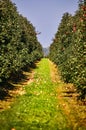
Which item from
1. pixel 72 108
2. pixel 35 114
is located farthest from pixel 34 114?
pixel 72 108

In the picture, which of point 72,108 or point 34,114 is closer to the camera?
point 34,114

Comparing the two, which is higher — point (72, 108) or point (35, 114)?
point (72, 108)

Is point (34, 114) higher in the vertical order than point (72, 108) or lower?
lower

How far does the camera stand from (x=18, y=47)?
43.1m

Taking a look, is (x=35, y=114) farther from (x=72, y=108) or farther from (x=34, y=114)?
(x=72, y=108)

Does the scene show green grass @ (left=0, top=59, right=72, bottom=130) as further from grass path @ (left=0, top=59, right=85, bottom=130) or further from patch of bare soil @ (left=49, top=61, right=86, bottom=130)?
patch of bare soil @ (left=49, top=61, right=86, bottom=130)

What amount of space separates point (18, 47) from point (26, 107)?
74.6ft

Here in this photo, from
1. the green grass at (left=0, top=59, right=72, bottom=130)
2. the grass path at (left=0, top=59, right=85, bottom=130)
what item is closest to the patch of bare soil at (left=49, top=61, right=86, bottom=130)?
the grass path at (left=0, top=59, right=85, bottom=130)

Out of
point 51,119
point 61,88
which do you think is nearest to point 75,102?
point 51,119

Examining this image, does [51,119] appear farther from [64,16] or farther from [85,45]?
[64,16]

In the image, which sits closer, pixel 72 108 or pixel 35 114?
pixel 35 114

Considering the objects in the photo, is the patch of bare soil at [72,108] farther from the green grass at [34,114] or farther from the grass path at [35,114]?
the green grass at [34,114]

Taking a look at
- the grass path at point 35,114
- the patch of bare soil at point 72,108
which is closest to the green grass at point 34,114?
the grass path at point 35,114

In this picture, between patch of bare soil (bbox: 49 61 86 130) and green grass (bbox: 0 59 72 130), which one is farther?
patch of bare soil (bbox: 49 61 86 130)
